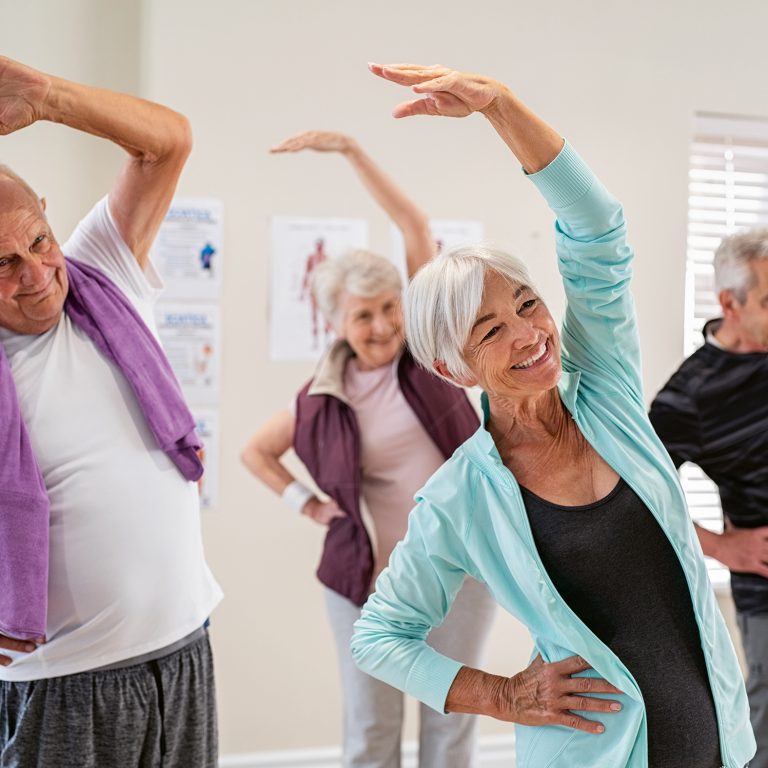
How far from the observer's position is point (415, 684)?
4.47 ft

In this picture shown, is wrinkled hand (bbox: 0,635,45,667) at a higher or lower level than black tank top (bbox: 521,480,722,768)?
lower

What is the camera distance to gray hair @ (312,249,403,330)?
258 cm

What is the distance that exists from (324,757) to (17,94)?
8.25ft

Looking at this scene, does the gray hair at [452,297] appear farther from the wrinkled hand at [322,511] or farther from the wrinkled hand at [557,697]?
the wrinkled hand at [322,511]

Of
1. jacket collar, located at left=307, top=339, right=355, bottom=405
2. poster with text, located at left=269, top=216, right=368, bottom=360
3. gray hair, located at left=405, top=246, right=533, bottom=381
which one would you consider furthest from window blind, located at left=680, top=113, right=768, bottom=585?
gray hair, located at left=405, top=246, right=533, bottom=381

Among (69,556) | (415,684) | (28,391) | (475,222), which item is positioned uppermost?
(475,222)

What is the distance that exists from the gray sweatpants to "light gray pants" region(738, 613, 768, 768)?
125 cm

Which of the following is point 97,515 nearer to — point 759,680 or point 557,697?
point 557,697

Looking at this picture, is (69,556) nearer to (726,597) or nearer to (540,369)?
(540,369)

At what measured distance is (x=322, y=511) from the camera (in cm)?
269

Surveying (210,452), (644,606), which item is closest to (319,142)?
(210,452)

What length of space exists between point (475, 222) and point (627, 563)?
7.37 ft

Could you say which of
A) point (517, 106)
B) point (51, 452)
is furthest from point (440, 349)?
point (51, 452)

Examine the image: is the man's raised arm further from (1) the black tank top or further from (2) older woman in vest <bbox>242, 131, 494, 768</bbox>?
(1) the black tank top
